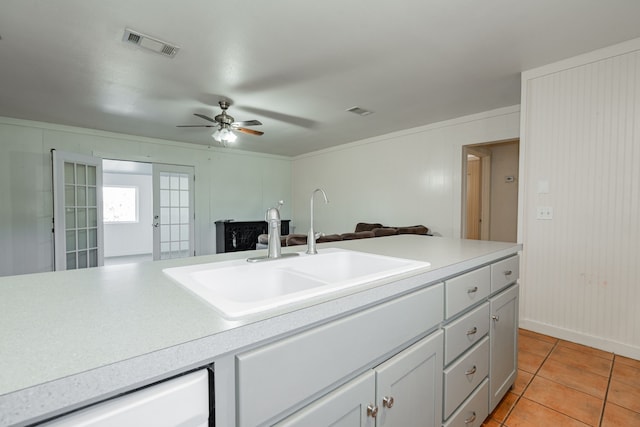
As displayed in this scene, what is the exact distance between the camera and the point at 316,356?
74 cm

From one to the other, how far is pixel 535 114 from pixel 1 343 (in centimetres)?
356

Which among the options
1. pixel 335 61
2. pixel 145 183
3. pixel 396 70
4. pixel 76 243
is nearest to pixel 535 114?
pixel 396 70

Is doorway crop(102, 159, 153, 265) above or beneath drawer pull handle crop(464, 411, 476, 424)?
above

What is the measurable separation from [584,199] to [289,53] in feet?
9.00

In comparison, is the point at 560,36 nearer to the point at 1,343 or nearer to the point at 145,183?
the point at 1,343

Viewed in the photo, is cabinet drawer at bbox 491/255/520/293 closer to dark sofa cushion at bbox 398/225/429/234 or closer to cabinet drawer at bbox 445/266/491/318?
cabinet drawer at bbox 445/266/491/318

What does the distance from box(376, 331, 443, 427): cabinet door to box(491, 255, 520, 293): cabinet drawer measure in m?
0.57

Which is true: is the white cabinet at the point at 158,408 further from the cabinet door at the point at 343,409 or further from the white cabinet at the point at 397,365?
the cabinet door at the point at 343,409

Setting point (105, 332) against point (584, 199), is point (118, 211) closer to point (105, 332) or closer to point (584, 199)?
point (105, 332)

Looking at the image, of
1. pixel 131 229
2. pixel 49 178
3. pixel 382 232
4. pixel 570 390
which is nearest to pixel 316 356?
pixel 570 390

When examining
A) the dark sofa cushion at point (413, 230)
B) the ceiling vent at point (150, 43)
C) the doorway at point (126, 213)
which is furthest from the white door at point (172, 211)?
the dark sofa cushion at point (413, 230)

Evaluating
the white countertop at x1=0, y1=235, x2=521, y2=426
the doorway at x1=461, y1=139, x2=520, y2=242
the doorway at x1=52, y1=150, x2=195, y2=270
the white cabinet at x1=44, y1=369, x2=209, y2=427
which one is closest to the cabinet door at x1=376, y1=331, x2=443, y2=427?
the white countertop at x1=0, y1=235, x2=521, y2=426

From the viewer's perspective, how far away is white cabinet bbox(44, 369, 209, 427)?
17.5 inches

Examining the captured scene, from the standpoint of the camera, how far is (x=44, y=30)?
2092 millimetres
